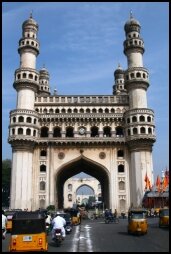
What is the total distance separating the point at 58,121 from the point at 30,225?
33768 millimetres

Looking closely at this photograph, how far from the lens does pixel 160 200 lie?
141 ft

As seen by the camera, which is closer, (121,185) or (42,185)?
(42,185)

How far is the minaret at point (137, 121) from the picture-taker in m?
43.8

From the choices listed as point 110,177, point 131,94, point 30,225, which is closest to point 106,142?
point 110,177

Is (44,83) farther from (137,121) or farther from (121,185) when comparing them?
(121,185)

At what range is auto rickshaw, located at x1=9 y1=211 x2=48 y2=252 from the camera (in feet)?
44.1

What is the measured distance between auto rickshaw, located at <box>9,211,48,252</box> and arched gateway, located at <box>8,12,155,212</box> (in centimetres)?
2926

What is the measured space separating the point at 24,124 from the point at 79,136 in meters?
7.71

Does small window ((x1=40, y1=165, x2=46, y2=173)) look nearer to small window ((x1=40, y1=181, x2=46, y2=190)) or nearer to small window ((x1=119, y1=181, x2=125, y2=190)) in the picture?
small window ((x1=40, y1=181, x2=46, y2=190))

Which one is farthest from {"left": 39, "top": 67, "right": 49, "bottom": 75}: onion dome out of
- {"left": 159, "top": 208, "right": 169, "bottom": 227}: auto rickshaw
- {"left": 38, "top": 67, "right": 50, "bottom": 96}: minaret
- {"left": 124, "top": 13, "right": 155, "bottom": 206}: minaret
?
{"left": 159, "top": 208, "right": 169, "bottom": 227}: auto rickshaw

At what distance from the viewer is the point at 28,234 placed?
1366 cm

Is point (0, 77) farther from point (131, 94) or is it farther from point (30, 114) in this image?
point (131, 94)

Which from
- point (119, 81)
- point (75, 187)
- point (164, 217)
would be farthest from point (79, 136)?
point (75, 187)

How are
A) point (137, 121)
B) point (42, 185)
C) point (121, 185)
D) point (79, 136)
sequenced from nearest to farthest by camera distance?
point (137, 121)
point (42, 185)
point (121, 185)
point (79, 136)
